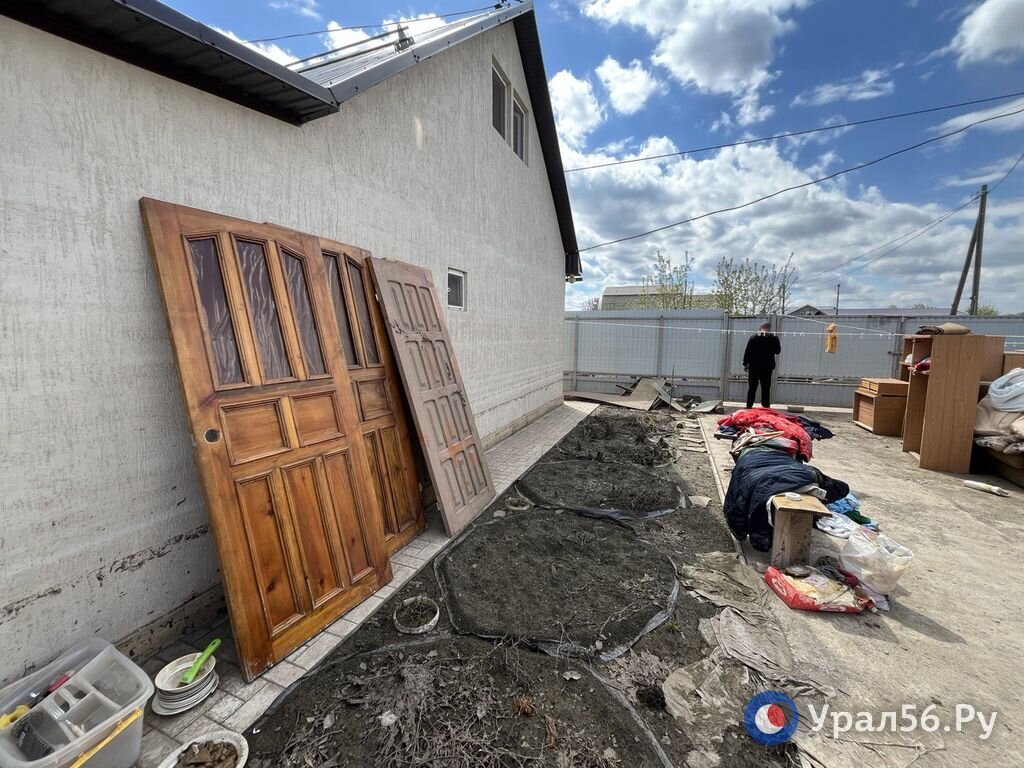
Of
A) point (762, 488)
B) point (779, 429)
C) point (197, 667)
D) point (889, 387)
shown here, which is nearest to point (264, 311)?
point (197, 667)

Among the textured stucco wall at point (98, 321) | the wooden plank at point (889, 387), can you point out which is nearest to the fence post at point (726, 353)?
the wooden plank at point (889, 387)

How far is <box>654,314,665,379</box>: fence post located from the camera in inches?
417

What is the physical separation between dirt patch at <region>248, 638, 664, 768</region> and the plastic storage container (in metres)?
0.46

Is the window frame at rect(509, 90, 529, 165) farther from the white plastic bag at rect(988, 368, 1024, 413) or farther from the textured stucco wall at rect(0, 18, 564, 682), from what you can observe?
the white plastic bag at rect(988, 368, 1024, 413)

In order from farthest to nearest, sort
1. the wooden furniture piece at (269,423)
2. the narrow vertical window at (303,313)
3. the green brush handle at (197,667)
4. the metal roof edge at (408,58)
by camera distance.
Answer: the metal roof edge at (408,58), the narrow vertical window at (303,313), the wooden furniture piece at (269,423), the green brush handle at (197,667)

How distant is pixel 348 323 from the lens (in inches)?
123

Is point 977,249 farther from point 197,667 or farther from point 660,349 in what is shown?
point 197,667

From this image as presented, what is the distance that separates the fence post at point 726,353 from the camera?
9.95 meters

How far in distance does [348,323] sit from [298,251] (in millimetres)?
642

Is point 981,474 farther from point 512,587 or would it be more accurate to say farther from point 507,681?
point 507,681

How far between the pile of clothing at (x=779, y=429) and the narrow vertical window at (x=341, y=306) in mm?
3782

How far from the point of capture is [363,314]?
10.8 feet

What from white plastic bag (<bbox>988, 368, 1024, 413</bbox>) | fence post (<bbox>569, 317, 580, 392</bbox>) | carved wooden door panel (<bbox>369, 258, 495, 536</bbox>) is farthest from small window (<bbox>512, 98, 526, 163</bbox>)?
white plastic bag (<bbox>988, 368, 1024, 413</bbox>)

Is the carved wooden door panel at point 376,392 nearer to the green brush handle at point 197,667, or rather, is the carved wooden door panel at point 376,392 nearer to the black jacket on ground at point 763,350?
the green brush handle at point 197,667
